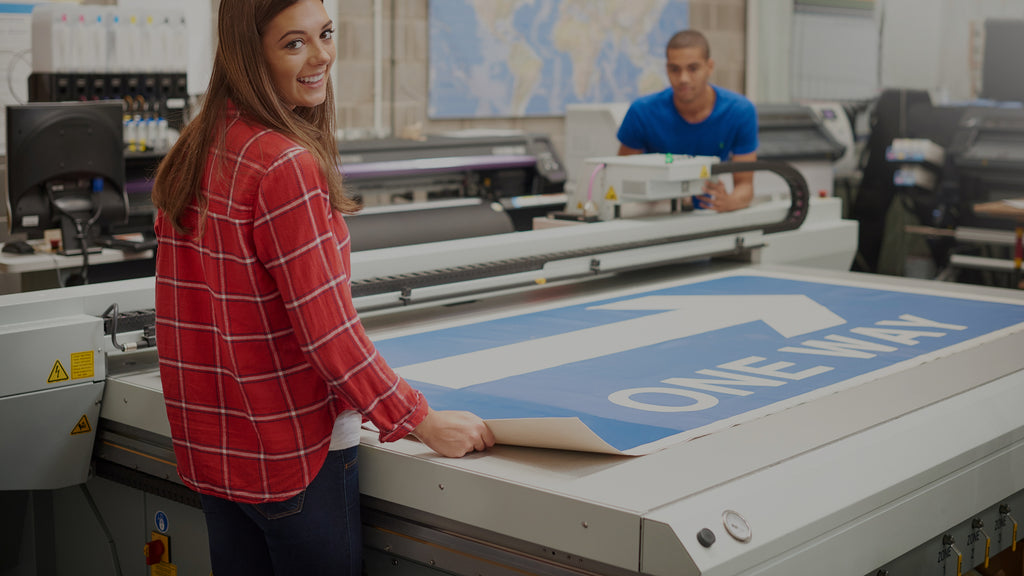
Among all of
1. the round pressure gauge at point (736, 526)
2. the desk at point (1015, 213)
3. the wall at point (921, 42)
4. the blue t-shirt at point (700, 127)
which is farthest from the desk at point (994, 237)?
the round pressure gauge at point (736, 526)

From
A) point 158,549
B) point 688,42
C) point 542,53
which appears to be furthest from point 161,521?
point 542,53

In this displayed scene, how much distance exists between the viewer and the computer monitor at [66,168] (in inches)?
177

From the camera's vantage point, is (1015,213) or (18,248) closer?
(18,248)

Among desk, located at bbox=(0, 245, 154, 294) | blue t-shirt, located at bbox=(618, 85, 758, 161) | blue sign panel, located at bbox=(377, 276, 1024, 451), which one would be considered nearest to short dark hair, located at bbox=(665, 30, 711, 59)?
blue t-shirt, located at bbox=(618, 85, 758, 161)

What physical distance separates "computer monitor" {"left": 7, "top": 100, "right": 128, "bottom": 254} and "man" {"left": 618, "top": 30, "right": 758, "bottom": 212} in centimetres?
227

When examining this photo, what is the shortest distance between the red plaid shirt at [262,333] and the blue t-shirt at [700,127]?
112 inches

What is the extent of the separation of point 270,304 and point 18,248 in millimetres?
3759

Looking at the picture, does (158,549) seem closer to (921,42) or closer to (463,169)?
(463,169)

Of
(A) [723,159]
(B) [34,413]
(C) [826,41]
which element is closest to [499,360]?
(B) [34,413]

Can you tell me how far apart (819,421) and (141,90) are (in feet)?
14.2

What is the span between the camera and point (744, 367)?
234 centimetres

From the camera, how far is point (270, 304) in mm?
1564

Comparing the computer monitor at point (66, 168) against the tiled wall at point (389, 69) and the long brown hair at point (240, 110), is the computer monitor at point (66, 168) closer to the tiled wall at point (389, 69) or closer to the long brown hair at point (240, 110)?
the tiled wall at point (389, 69)

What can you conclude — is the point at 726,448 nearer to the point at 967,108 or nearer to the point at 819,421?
the point at 819,421
